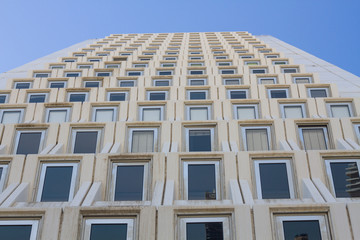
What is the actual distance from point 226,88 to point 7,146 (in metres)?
13.7

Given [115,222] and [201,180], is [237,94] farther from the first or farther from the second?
[115,222]

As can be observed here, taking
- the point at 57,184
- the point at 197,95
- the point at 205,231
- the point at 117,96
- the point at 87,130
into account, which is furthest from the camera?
the point at 197,95

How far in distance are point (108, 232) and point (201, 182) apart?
416cm

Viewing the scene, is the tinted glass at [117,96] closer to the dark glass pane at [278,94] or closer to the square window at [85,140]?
the square window at [85,140]

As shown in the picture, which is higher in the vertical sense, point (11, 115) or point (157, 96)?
point (157, 96)

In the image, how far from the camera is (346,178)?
13367 millimetres

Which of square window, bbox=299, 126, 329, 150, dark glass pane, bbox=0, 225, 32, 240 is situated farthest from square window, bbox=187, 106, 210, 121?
dark glass pane, bbox=0, 225, 32, 240

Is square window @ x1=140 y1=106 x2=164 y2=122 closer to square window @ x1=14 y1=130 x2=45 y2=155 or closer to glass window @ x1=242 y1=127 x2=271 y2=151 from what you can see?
glass window @ x1=242 y1=127 x2=271 y2=151

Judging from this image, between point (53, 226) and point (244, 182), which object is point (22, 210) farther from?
point (244, 182)

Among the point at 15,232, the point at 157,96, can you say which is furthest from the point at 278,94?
the point at 15,232

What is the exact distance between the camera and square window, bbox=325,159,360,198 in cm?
1307

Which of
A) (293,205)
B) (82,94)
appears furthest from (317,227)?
(82,94)

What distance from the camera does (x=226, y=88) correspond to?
24.1m

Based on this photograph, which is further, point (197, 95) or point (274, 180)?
point (197, 95)
